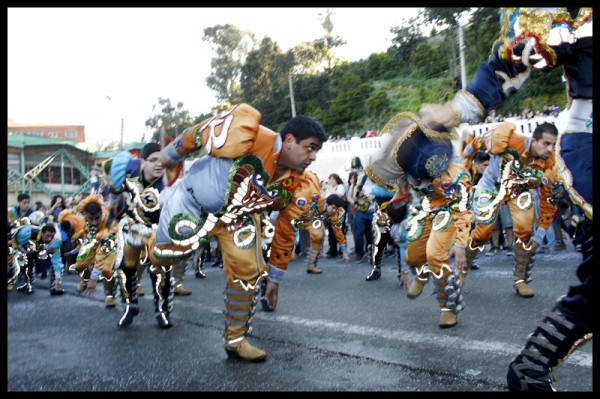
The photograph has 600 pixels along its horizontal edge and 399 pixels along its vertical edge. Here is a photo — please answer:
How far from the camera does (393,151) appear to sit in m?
3.99

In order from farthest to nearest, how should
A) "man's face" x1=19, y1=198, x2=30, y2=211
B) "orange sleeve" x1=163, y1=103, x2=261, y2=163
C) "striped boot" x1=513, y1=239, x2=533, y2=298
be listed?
"man's face" x1=19, y1=198, x2=30, y2=211 → "striped boot" x1=513, y1=239, x2=533, y2=298 → "orange sleeve" x1=163, y1=103, x2=261, y2=163

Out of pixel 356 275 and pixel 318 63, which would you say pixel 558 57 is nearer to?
pixel 356 275

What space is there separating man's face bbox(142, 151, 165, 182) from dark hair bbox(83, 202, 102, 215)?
1601mm

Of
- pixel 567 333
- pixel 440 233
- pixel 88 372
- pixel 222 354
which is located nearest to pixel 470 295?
pixel 440 233

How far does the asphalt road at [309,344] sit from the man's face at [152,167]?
1474 mm

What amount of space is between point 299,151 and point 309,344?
1501mm

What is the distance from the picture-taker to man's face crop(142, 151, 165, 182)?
507 cm

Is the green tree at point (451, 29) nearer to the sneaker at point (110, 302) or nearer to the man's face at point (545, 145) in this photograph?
the man's face at point (545, 145)

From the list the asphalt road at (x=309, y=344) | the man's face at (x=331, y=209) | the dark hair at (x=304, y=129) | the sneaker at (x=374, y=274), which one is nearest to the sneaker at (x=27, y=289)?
the asphalt road at (x=309, y=344)

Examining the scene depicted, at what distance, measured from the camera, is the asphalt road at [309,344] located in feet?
10.1

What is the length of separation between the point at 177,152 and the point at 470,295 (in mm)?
3567

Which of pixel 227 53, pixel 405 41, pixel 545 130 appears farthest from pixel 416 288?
pixel 227 53

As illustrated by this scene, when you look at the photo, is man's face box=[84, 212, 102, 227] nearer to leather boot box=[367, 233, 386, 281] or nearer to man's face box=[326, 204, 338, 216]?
man's face box=[326, 204, 338, 216]

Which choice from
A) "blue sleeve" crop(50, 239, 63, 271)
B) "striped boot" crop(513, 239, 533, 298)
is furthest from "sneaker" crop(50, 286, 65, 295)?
"striped boot" crop(513, 239, 533, 298)
